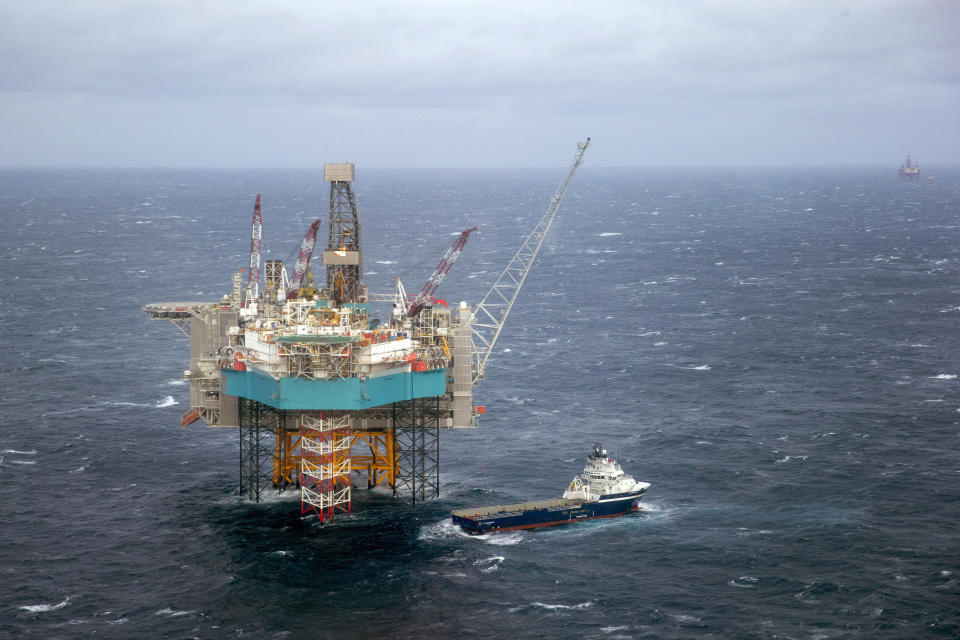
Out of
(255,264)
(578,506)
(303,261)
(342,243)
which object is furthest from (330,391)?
(255,264)

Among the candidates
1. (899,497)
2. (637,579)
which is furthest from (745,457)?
(637,579)

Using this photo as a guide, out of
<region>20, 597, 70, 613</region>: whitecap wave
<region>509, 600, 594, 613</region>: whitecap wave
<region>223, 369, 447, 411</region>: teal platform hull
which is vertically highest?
<region>223, 369, 447, 411</region>: teal platform hull

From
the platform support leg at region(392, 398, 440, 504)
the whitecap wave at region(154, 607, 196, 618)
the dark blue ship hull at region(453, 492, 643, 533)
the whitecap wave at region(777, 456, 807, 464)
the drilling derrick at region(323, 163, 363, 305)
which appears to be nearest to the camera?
Result: the whitecap wave at region(154, 607, 196, 618)

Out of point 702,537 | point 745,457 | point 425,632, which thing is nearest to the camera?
point 425,632

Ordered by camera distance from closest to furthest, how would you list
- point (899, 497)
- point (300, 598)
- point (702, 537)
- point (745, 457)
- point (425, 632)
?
point (425, 632) → point (300, 598) → point (702, 537) → point (899, 497) → point (745, 457)

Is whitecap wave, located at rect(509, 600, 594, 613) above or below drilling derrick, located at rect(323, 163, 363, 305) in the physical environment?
below

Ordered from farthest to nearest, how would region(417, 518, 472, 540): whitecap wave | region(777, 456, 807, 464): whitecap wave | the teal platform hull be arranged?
region(777, 456, 807, 464): whitecap wave, region(417, 518, 472, 540): whitecap wave, the teal platform hull

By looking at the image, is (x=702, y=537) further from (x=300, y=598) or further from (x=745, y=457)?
(x=300, y=598)

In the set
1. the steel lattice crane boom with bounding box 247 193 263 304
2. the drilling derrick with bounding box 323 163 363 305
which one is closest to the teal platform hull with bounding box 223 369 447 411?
the steel lattice crane boom with bounding box 247 193 263 304

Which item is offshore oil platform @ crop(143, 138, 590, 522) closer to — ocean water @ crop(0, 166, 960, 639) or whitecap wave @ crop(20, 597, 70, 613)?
ocean water @ crop(0, 166, 960, 639)
